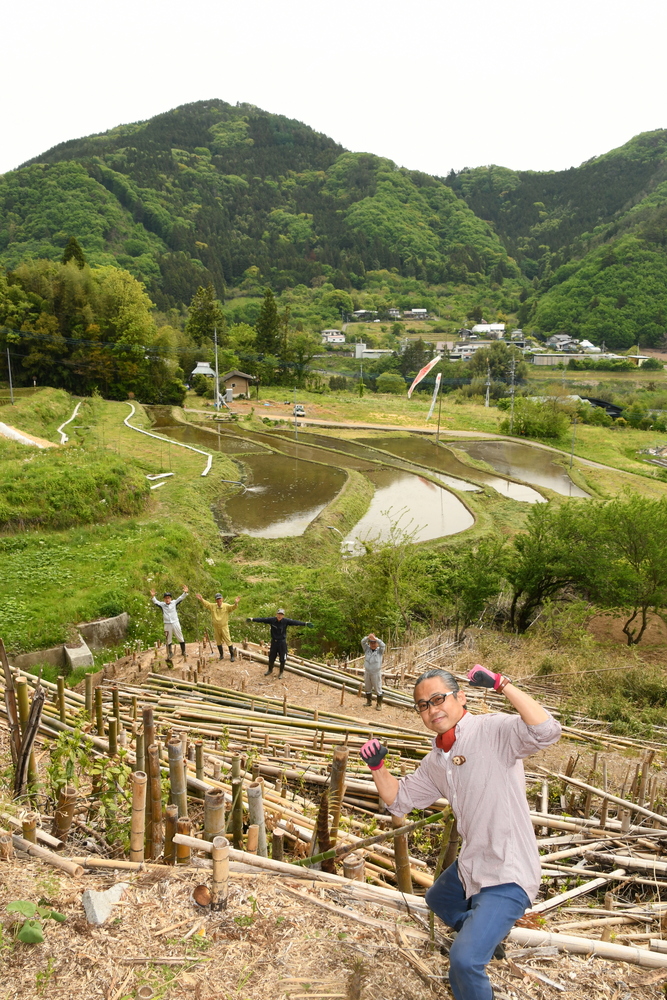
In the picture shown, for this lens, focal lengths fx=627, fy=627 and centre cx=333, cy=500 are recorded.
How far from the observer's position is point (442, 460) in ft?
113

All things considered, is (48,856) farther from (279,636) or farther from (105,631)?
(105,631)

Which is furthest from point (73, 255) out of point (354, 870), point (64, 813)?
point (354, 870)

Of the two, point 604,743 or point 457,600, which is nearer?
point 604,743

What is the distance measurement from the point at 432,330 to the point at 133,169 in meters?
80.9

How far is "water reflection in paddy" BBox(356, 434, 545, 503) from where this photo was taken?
28766mm

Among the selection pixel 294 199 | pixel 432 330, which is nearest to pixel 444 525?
pixel 432 330

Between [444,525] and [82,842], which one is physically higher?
[82,842]

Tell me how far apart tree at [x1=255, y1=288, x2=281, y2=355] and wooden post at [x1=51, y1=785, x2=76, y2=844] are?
57.1 m

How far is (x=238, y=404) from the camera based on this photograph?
4850 cm

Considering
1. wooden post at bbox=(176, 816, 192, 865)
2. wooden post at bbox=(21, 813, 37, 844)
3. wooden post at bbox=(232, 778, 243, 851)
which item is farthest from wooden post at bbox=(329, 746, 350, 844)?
wooden post at bbox=(21, 813, 37, 844)

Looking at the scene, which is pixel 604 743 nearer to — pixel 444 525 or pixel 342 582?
pixel 342 582

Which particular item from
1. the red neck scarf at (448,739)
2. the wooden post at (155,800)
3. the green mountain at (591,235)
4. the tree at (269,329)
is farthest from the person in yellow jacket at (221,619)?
the green mountain at (591,235)

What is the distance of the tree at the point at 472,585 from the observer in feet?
47.6

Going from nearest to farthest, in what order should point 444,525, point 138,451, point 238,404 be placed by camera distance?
point 444,525 < point 138,451 < point 238,404
